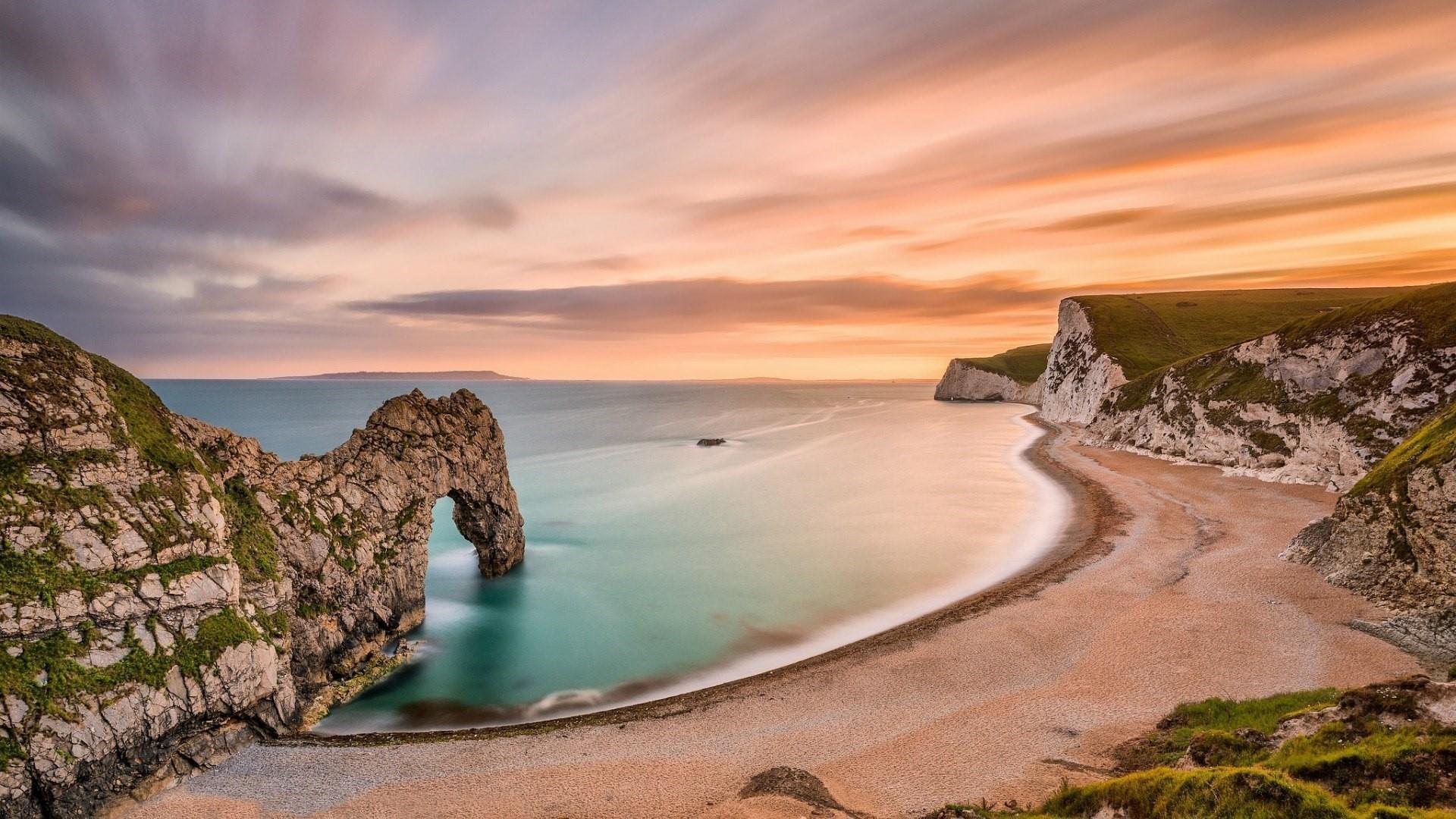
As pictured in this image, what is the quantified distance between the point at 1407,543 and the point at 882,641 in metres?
19.2

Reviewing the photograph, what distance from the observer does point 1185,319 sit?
11375 centimetres

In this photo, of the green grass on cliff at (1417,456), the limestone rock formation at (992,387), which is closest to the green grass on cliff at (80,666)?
A: the green grass on cliff at (1417,456)

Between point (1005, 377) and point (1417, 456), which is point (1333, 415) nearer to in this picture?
point (1417, 456)

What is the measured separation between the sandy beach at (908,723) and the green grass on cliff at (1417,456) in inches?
177

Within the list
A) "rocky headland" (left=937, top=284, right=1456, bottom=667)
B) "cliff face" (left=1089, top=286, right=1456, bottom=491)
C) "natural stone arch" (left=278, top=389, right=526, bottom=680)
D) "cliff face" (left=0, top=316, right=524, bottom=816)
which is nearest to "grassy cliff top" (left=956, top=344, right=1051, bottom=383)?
"rocky headland" (left=937, top=284, right=1456, bottom=667)

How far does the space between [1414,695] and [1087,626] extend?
41.3ft

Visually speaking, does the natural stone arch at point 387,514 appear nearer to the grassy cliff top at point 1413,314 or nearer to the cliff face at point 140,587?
the cliff face at point 140,587

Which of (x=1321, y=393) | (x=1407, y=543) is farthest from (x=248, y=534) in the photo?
(x=1321, y=393)

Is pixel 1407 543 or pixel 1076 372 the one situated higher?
pixel 1076 372

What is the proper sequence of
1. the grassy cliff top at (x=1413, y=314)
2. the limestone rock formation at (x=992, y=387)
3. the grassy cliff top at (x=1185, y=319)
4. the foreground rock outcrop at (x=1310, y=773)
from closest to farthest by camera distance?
the foreground rock outcrop at (x=1310, y=773), the grassy cliff top at (x=1413, y=314), the grassy cliff top at (x=1185, y=319), the limestone rock formation at (x=992, y=387)

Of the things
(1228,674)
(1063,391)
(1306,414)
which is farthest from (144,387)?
(1063,391)

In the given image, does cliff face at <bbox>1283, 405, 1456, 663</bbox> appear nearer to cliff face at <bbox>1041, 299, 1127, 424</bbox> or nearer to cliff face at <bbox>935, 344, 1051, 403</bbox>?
cliff face at <bbox>1041, 299, 1127, 424</bbox>

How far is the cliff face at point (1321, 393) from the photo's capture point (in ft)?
131

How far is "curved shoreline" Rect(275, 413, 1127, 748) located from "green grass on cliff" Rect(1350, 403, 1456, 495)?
36.7 ft
